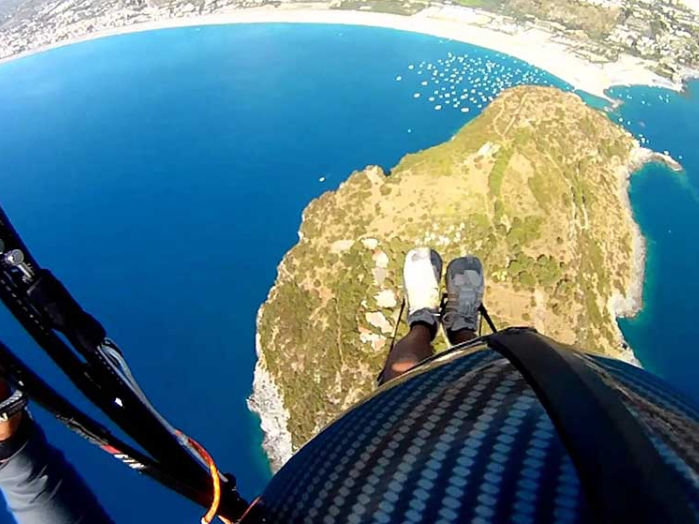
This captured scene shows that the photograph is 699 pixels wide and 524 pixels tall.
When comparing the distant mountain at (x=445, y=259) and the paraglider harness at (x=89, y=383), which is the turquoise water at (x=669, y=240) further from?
the paraglider harness at (x=89, y=383)

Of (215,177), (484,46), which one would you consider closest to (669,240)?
(215,177)

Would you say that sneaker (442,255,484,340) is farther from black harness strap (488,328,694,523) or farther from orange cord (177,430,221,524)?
black harness strap (488,328,694,523)

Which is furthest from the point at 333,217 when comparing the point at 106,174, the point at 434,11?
the point at 434,11

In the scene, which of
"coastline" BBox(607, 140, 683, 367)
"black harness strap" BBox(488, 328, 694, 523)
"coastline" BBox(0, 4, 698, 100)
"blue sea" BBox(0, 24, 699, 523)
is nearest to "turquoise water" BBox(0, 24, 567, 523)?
"blue sea" BBox(0, 24, 699, 523)

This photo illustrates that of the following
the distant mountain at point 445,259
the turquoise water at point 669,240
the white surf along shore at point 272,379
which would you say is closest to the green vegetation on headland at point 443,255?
the distant mountain at point 445,259

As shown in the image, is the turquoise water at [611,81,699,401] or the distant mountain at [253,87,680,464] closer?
the distant mountain at [253,87,680,464]

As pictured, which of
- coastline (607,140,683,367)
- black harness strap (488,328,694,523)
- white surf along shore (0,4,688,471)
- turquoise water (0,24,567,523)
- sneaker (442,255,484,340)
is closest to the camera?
black harness strap (488,328,694,523)
